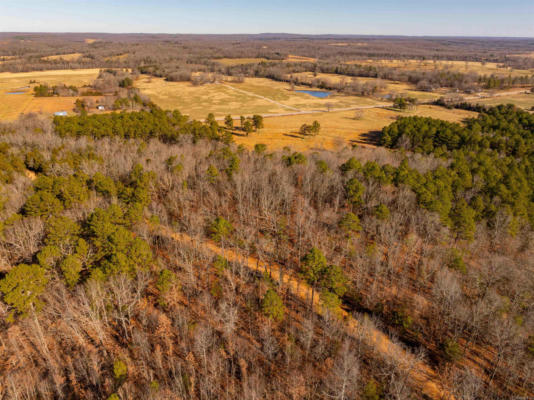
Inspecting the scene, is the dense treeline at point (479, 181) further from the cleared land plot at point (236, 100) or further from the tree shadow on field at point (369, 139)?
the cleared land plot at point (236, 100)

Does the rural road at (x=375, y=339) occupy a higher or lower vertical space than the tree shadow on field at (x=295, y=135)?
lower

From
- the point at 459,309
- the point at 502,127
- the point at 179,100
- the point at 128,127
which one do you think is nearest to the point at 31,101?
the point at 179,100

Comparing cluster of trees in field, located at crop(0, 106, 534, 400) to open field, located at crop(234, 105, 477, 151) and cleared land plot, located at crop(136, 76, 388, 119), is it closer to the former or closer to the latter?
open field, located at crop(234, 105, 477, 151)

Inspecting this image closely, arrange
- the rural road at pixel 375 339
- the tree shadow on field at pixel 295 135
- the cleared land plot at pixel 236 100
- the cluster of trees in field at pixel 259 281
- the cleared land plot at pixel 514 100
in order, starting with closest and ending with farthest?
the cluster of trees in field at pixel 259 281 → the rural road at pixel 375 339 → the tree shadow on field at pixel 295 135 → the cleared land plot at pixel 236 100 → the cleared land plot at pixel 514 100

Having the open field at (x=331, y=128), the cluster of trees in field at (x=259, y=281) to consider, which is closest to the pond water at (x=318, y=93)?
the open field at (x=331, y=128)

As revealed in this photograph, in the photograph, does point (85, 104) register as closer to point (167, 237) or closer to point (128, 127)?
point (128, 127)

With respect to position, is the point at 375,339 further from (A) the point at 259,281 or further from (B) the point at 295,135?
(B) the point at 295,135

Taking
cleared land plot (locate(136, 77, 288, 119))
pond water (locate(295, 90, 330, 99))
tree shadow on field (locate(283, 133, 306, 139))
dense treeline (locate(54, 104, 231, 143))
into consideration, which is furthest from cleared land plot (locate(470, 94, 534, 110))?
dense treeline (locate(54, 104, 231, 143))

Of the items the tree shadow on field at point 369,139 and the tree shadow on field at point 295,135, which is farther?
the tree shadow on field at point 295,135
